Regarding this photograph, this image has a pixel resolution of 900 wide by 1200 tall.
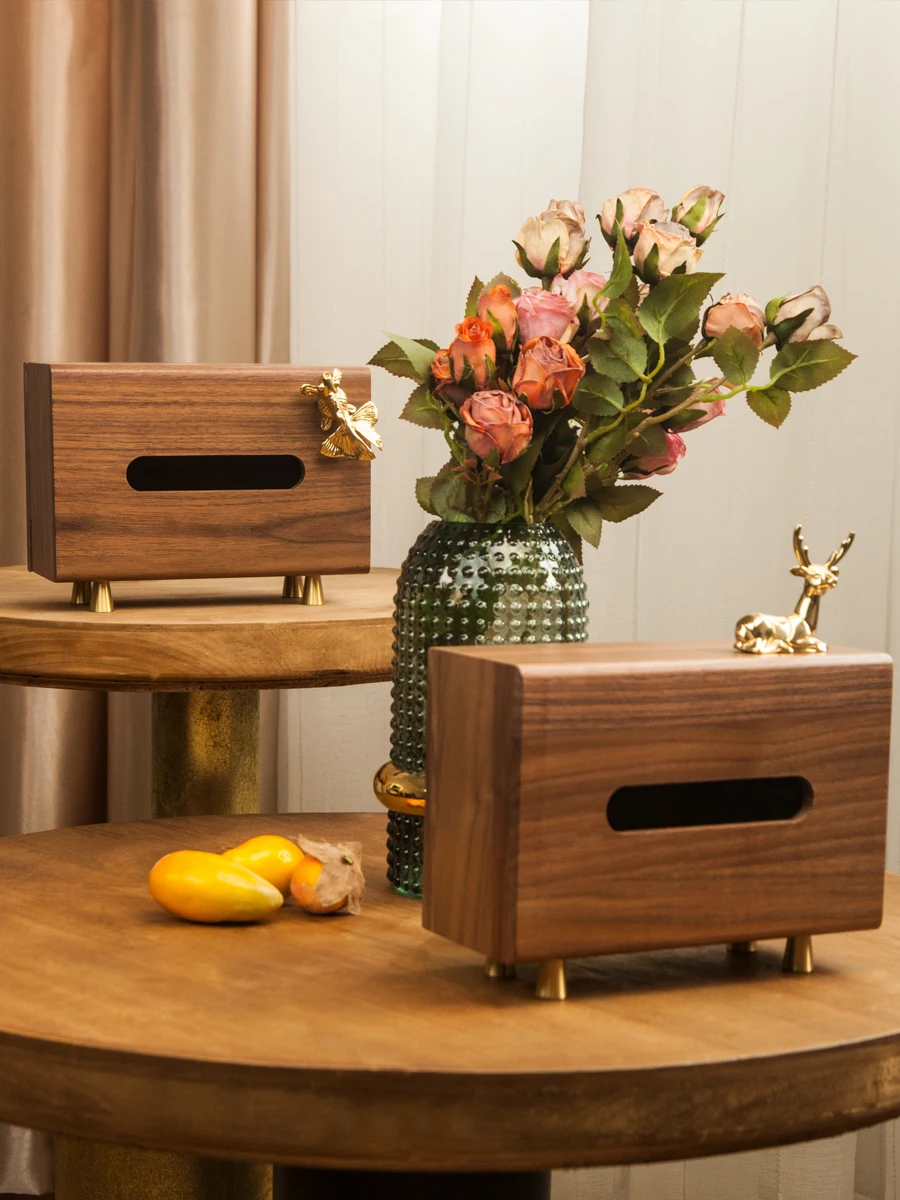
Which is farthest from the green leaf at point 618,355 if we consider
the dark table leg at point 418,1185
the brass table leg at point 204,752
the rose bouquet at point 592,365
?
the brass table leg at point 204,752

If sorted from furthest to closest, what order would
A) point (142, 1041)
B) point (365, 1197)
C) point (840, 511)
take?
point (840, 511) → point (365, 1197) → point (142, 1041)

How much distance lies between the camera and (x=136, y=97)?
203 centimetres

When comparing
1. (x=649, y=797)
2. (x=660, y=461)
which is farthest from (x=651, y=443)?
(x=649, y=797)

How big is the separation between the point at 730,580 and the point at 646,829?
1.07 meters

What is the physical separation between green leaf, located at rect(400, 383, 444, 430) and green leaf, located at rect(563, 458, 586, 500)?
0.27 feet

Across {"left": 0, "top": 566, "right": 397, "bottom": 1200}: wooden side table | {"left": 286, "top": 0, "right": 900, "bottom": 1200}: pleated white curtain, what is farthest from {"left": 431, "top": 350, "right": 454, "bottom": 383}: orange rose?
{"left": 286, "top": 0, "right": 900, "bottom": 1200}: pleated white curtain

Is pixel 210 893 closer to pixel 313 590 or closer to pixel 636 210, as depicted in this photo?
pixel 636 210

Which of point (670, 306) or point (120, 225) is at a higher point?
point (120, 225)

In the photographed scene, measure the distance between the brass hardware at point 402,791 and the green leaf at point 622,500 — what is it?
20 centimetres

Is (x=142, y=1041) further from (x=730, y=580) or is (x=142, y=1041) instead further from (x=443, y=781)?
(x=730, y=580)

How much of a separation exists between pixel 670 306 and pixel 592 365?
2.3 inches

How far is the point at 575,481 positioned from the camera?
922 mm

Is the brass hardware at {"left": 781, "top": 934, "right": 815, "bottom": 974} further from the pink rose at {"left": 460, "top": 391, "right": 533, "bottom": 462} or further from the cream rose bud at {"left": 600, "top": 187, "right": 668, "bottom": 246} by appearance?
the cream rose bud at {"left": 600, "top": 187, "right": 668, "bottom": 246}

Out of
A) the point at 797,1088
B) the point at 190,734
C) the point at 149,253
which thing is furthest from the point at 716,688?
the point at 149,253
